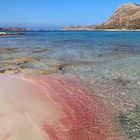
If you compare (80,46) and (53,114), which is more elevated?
→ (53,114)

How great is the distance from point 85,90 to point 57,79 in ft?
11.6

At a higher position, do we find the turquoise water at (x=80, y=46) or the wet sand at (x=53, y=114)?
the wet sand at (x=53, y=114)

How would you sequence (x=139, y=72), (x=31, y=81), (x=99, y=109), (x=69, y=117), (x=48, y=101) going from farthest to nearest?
(x=139, y=72) → (x=31, y=81) → (x=48, y=101) → (x=99, y=109) → (x=69, y=117)

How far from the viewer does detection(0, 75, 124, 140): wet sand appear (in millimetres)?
9488

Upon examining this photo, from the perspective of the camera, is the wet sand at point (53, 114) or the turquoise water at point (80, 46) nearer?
the wet sand at point (53, 114)

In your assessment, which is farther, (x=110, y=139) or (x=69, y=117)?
(x=69, y=117)

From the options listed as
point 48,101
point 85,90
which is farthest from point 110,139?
point 85,90

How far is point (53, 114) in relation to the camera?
11352 mm

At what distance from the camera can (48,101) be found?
13.2m

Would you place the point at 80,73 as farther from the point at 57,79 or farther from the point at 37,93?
the point at 37,93

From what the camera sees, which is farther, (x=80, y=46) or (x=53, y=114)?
(x=80, y=46)

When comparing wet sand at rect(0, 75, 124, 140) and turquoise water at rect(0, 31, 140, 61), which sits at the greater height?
wet sand at rect(0, 75, 124, 140)

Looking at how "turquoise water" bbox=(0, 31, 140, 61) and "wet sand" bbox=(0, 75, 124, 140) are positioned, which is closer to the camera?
"wet sand" bbox=(0, 75, 124, 140)

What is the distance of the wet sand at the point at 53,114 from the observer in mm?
9488
